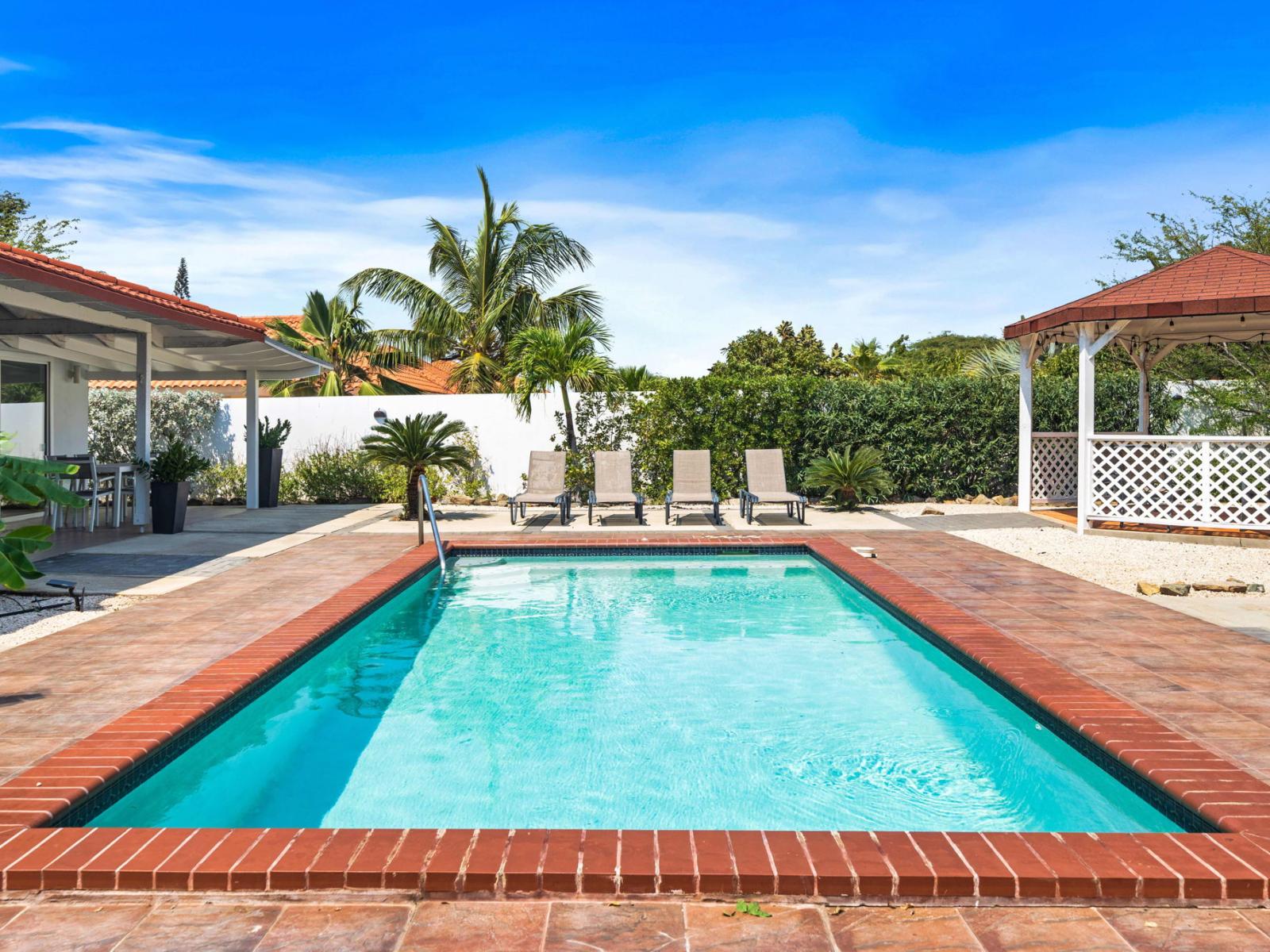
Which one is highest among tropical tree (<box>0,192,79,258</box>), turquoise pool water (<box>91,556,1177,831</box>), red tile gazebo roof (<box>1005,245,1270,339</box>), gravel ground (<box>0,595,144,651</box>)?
tropical tree (<box>0,192,79,258</box>)

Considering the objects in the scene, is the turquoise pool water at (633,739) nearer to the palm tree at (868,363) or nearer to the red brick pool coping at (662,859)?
the red brick pool coping at (662,859)

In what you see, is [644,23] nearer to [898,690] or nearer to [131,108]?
[898,690]

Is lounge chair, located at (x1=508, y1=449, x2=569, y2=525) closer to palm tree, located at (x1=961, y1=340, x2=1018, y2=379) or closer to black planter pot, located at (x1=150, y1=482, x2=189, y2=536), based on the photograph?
black planter pot, located at (x1=150, y1=482, x2=189, y2=536)

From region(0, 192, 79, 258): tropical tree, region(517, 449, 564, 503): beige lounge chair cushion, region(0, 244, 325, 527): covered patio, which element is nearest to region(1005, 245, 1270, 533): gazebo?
region(517, 449, 564, 503): beige lounge chair cushion

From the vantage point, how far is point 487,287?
25750mm

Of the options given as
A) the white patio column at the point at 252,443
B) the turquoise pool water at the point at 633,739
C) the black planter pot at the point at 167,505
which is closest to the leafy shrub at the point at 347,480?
the white patio column at the point at 252,443

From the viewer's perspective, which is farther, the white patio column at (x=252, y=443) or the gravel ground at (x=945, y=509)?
the white patio column at (x=252, y=443)

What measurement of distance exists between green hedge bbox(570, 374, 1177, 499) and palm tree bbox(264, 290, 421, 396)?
11.6 metres

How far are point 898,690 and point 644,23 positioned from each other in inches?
567

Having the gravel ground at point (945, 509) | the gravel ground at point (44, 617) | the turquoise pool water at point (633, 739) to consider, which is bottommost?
the turquoise pool water at point (633, 739)

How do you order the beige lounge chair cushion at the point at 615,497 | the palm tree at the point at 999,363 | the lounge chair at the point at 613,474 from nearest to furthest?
the beige lounge chair cushion at the point at 615,497, the lounge chair at the point at 613,474, the palm tree at the point at 999,363

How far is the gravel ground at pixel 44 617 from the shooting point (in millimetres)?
6516

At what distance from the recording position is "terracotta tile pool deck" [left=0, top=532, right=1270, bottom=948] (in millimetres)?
2930

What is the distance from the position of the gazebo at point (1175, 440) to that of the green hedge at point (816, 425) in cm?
276
